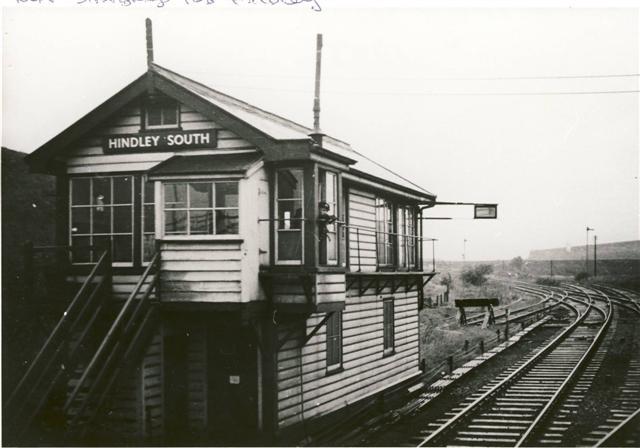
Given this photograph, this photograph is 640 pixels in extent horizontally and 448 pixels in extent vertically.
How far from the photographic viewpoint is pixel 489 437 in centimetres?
1327

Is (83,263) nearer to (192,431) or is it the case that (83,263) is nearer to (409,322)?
(192,431)

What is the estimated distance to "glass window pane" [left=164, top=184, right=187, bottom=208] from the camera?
12703 millimetres

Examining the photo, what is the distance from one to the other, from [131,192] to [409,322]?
996 cm

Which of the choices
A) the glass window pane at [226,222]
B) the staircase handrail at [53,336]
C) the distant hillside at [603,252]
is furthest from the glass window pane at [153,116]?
the distant hillside at [603,252]

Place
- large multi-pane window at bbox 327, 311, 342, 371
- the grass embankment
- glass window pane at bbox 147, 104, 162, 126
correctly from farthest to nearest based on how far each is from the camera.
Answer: the grass embankment < large multi-pane window at bbox 327, 311, 342, 371 < glass window pane at bbox 147, 104, 162, 126

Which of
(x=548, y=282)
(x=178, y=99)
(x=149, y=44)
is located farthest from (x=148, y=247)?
(x=548, y=282)

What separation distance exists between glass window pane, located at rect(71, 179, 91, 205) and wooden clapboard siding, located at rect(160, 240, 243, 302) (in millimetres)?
2718

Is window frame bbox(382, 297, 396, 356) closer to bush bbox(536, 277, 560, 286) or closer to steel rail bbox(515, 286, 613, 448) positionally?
steel rail bbox(515, 286, 613, 448)

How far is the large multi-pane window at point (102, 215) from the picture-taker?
14000mm

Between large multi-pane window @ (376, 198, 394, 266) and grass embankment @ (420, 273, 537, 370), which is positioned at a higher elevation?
large multi-pane window @ (376, 198, 394, 266)

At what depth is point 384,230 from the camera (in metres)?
19.0

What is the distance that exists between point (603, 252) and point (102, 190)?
97.3 m

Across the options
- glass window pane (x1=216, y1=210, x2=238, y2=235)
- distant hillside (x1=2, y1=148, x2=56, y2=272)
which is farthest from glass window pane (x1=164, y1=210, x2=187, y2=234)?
distant hillside (x1=2, y1=148, x2=56, y2=272)

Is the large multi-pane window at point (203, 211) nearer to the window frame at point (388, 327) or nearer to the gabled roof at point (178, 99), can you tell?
the gabled roof at point (178, 99)
